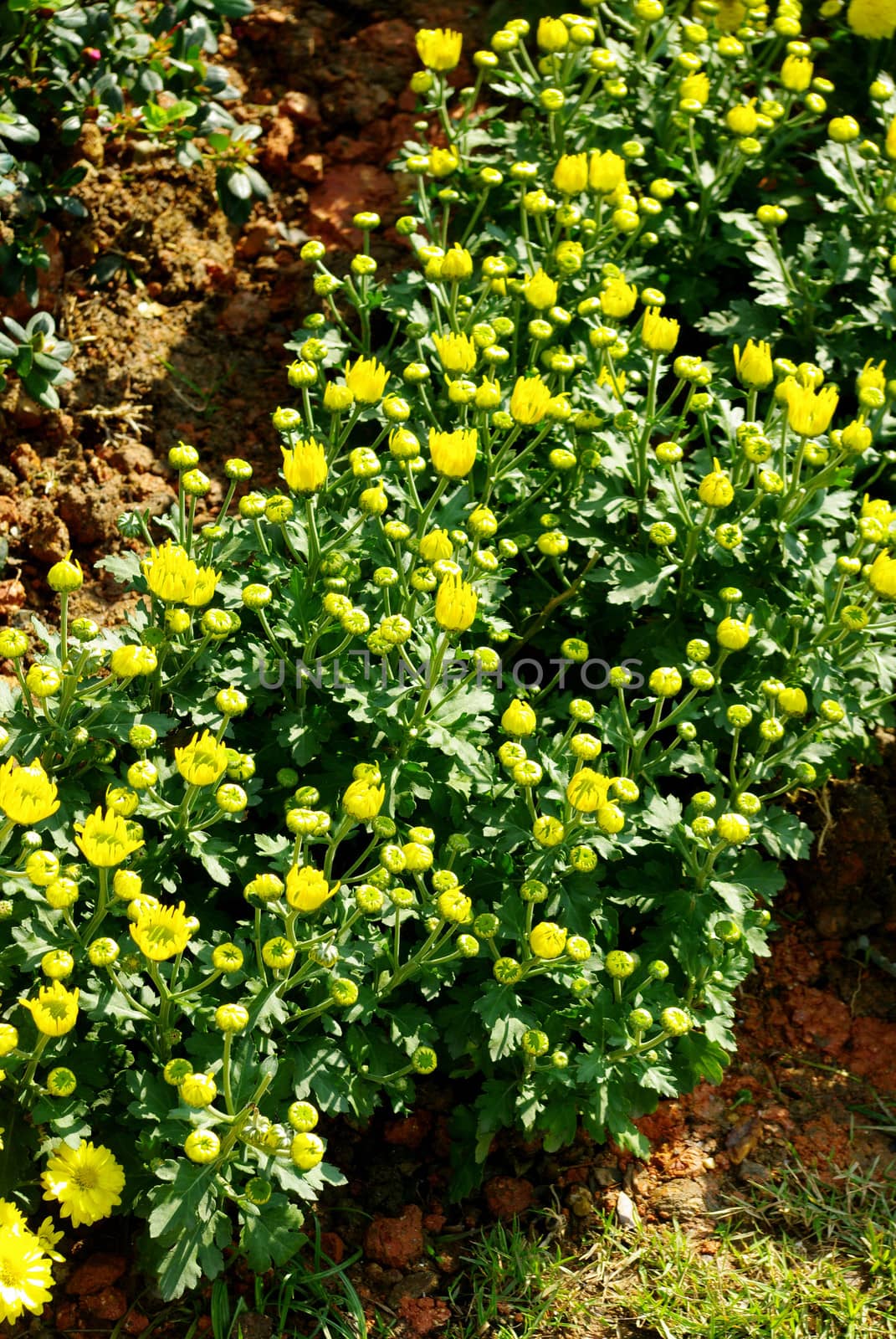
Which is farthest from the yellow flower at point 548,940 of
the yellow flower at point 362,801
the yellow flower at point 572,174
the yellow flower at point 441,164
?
the yellow flower at point 441,164

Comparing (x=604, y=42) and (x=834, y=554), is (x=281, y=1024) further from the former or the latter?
(x=604, y=42)

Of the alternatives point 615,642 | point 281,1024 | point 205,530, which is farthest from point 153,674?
point 615,642

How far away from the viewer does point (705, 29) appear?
414cm

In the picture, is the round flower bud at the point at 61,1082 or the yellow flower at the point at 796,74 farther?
the yellow flower at the point at 796,74

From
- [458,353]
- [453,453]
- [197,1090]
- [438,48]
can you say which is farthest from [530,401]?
[197,1090]

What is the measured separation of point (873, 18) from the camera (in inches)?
167

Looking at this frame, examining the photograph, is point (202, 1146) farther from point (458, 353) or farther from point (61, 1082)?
point (458, 353)

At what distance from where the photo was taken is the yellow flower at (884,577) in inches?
114

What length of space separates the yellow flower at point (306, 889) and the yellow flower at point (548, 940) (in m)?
0.44

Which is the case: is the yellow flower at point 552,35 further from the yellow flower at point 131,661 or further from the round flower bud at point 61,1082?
the round flower bud at point 61,1082

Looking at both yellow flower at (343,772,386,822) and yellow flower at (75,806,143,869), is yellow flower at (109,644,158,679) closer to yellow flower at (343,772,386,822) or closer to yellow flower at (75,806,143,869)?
yellow flower at (75,806,143,869)

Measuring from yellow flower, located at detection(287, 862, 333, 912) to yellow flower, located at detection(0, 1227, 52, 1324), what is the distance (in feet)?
2.54

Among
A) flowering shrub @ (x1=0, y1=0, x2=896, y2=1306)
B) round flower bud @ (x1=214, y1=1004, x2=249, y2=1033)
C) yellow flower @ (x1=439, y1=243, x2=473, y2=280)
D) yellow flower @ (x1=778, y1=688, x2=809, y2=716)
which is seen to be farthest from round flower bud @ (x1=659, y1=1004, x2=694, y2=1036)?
yellow flower @ (x1=439, y1=243, x2=473, y2=280)

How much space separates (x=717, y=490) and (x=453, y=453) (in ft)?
2.02
